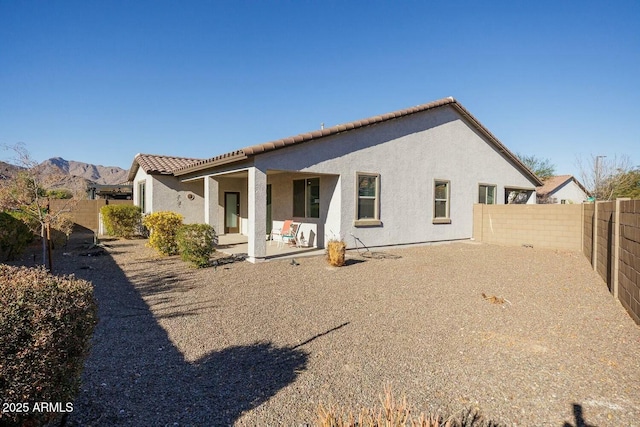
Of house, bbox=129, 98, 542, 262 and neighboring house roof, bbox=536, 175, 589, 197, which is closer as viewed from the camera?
house, bbox=129, 98, 542, 262

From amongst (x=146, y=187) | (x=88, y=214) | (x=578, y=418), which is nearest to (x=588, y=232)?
(x=578, y=418)

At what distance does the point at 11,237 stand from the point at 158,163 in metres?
7.17

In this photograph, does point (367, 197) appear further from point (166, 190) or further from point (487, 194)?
point (166, 190)

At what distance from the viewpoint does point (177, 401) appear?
3525mm

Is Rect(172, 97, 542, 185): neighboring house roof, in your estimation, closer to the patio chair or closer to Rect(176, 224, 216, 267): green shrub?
Rect(176, 224, 216, 267): green shrub

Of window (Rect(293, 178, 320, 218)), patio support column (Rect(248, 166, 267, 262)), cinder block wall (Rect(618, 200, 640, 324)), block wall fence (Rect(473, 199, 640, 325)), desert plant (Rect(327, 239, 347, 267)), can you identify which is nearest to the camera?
cinder block wall (Rect(618, 200, 640, 324))

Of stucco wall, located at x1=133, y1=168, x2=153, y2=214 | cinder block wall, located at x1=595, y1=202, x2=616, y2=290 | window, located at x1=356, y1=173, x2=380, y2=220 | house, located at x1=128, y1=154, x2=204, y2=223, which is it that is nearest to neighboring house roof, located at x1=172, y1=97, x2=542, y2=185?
house, located at x1=128, y1=154, x2=204, y2=223

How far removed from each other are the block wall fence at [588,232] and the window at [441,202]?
201 cm

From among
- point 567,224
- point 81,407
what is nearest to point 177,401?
point 81,407

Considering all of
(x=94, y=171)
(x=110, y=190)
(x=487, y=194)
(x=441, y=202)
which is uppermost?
(x=94, y=171)

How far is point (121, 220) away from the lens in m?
17.3

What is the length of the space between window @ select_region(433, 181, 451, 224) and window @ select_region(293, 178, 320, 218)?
515 cm

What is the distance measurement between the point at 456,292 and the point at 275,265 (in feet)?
16.2

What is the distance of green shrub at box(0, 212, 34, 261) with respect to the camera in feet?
36.8
